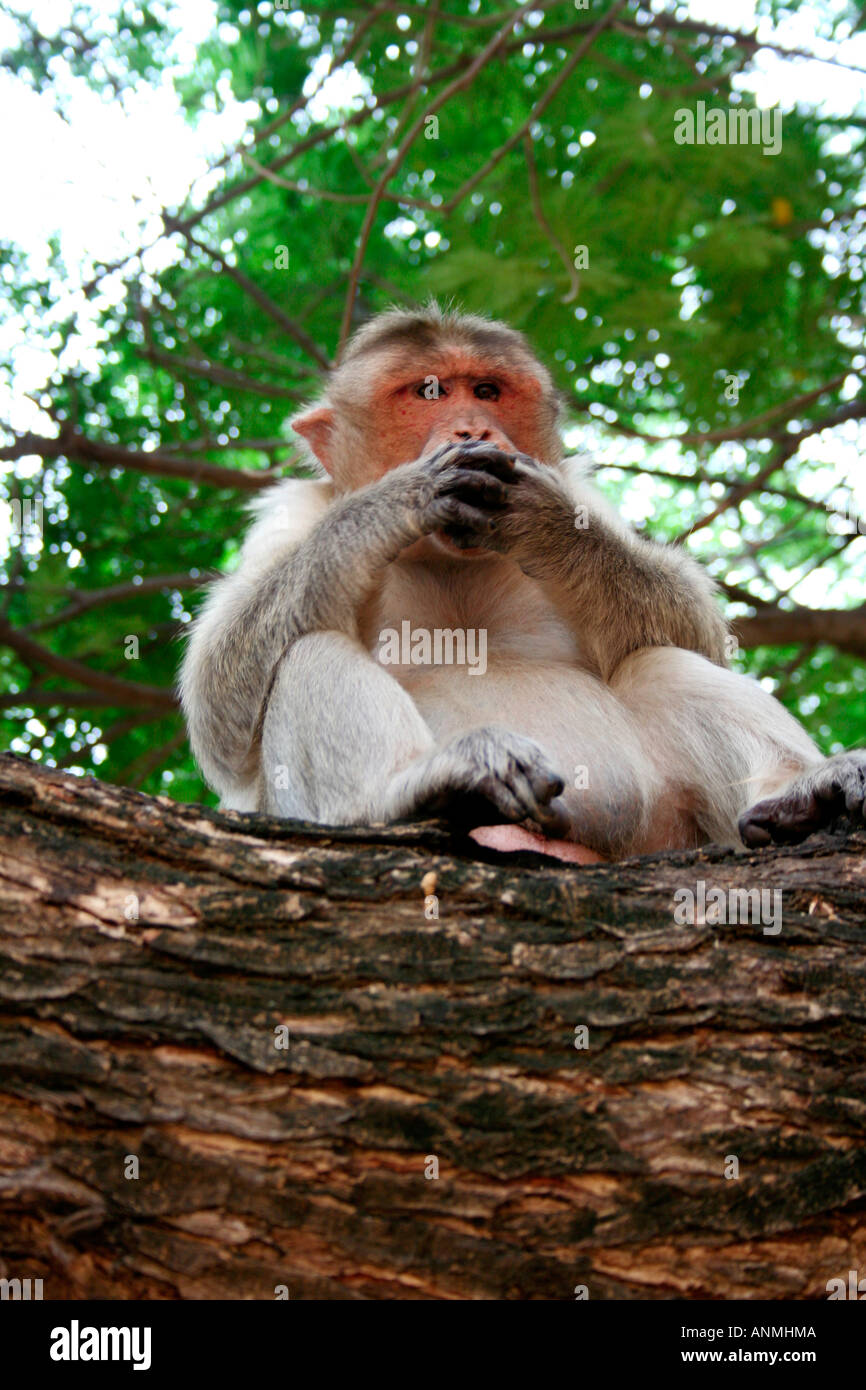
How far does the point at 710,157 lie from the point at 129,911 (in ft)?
19.4

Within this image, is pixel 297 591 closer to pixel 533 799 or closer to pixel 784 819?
pixel 533 799

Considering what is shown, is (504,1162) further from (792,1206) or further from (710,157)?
(710,157)

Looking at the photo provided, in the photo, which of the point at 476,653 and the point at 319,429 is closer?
the point at 476,653

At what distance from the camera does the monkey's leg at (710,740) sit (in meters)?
4.46

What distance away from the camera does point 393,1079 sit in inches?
111

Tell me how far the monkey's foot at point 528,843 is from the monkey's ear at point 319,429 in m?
1.86

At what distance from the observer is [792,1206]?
281 centimetres

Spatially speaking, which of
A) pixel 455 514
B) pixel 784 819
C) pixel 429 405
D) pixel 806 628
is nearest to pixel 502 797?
pixel 784 819

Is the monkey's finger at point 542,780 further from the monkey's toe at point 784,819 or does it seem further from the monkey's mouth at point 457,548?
the monkey's mouth at point 457,548

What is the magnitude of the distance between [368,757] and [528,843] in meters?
0.63

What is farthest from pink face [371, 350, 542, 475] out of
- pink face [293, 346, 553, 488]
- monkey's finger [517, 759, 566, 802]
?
monkey's finger [517, 759, 566, 802]

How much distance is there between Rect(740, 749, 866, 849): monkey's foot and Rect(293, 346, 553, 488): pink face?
186 cm

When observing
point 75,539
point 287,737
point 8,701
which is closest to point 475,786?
point 287,737

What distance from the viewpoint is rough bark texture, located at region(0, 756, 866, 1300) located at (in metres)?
2.68
